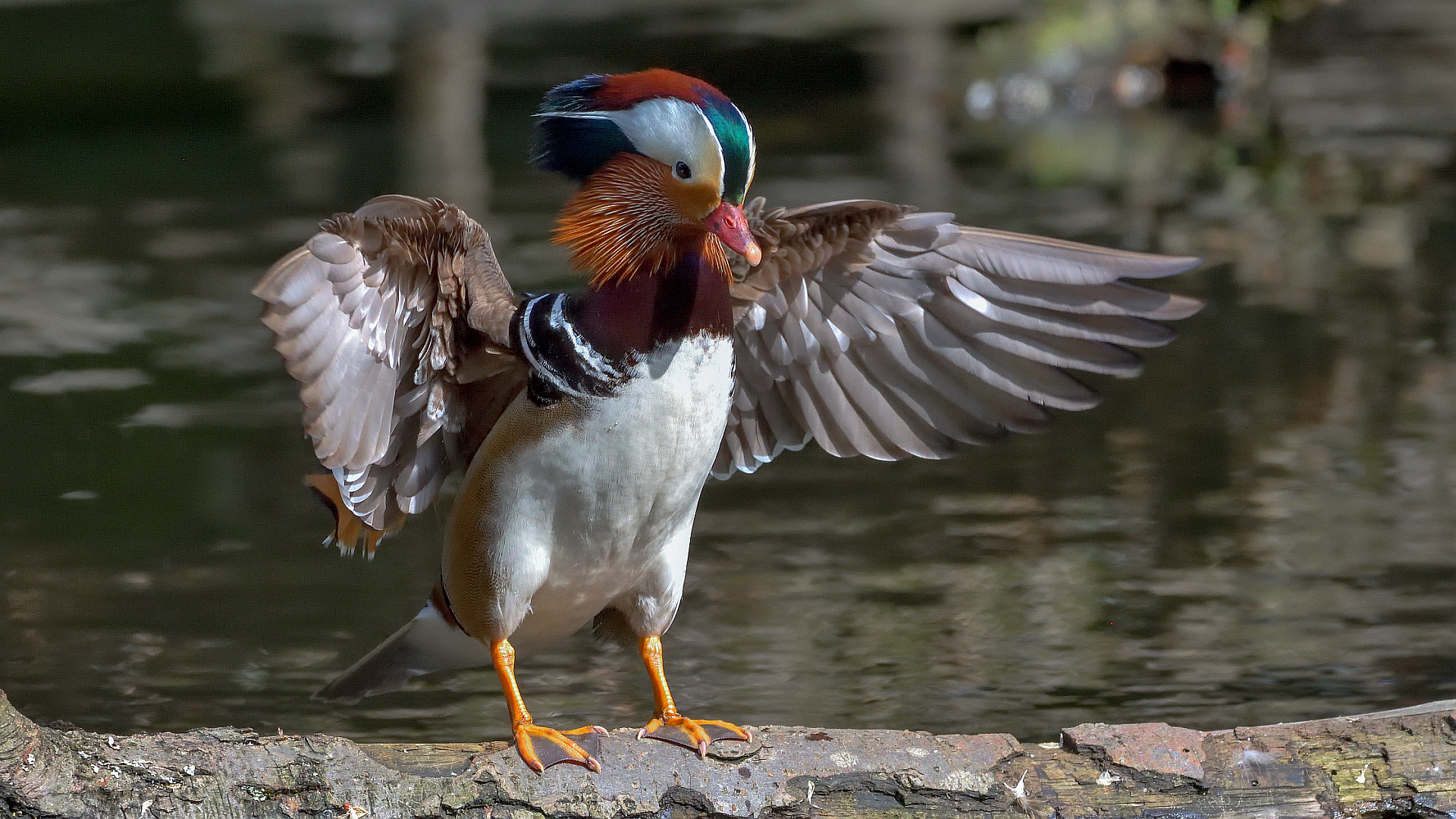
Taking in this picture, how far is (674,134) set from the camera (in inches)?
128

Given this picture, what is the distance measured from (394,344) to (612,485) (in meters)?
0.49

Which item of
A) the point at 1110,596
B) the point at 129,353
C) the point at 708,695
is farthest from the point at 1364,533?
the point at 129,353

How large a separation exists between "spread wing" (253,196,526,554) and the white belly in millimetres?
242

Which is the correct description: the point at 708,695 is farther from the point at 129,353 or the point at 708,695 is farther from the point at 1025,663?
the point at 129,353

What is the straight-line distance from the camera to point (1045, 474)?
6.36 m

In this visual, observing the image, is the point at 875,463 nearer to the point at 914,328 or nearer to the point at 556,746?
the point at 914,328

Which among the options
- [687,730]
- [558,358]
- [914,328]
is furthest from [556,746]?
[914,328]

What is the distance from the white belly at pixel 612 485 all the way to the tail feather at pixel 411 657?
27 cm

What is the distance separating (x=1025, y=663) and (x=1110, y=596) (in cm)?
60

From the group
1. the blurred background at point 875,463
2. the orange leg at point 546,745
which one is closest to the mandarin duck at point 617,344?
the orange leg at point 546,745

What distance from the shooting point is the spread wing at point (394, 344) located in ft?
10.4

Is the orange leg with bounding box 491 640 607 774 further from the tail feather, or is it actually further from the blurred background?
the blurred background

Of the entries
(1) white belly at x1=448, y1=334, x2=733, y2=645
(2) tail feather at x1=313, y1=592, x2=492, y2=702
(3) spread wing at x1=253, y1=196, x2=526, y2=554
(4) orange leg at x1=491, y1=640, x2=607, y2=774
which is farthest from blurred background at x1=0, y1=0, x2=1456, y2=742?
(4) orange leg at x1=491, y1=640, x2=607, y2=774

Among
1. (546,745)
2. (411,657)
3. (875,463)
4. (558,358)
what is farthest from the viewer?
(875,463)
